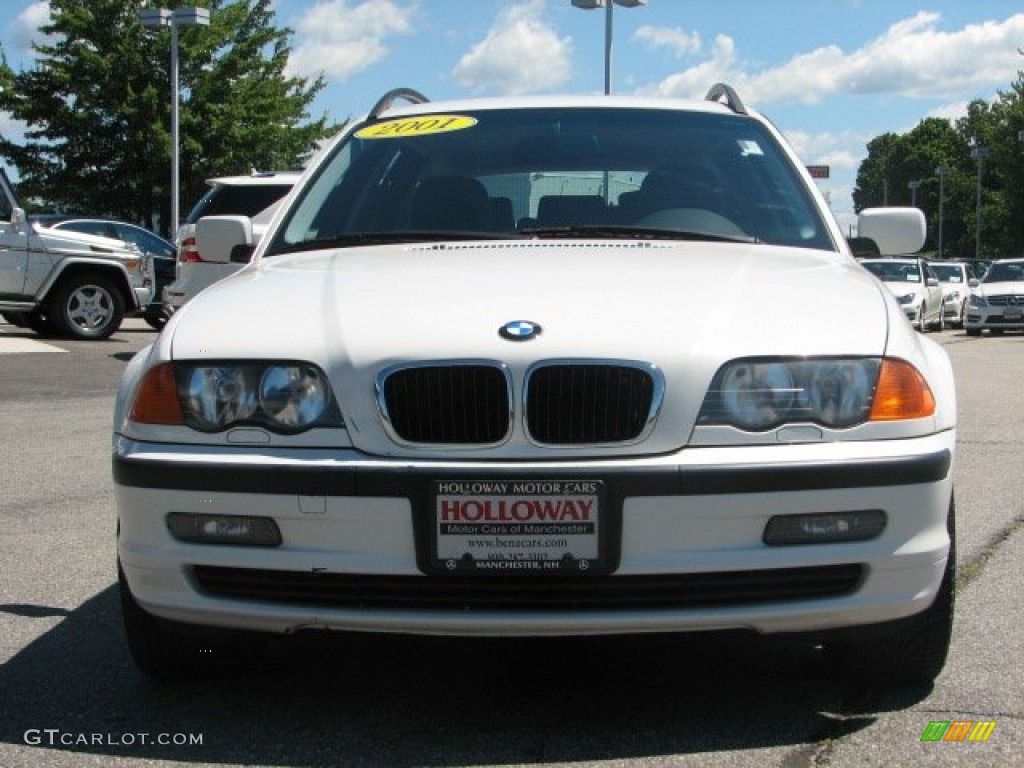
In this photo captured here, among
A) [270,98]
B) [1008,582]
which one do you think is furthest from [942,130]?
[1008,582]

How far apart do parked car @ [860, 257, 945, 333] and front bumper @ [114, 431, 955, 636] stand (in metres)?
22.2

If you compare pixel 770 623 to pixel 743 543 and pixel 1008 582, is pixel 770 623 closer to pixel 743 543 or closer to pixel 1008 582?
pixel 743 543

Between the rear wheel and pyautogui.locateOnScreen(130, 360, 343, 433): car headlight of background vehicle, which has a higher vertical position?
pyautogui.locateOnScreen(130, 360, 343, 433): car headlight of background vehicle

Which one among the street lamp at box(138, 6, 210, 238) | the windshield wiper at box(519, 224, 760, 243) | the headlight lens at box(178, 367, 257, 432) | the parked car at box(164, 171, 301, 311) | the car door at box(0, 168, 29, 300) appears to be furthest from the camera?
the street lamp at box(138, 6, 210, 238)

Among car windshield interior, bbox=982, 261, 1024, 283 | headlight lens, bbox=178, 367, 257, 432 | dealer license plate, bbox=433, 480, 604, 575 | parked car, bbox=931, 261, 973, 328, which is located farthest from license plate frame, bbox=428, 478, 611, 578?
parked car, bbox=931, 261, 973, 328

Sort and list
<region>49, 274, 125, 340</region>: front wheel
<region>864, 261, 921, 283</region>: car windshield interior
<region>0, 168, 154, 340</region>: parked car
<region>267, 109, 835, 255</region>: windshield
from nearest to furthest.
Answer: <region>267, 109, 835, 255</region>: windshield, <region>0, 168, 154, 340</region>: parked car, <region>49, 274, 125, 340</region>: front wheel, <region>864, 261, 921, 283</region>: car windshield interior

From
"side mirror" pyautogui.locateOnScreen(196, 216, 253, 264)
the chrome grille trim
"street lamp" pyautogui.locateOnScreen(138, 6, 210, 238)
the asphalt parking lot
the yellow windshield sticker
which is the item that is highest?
"street lamp" pyautogui.locateOnScreen(138, 6, 210, 238)

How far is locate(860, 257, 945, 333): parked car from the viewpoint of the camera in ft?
84.5

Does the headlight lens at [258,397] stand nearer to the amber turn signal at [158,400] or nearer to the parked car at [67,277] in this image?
the amber turn signal at [158,400]

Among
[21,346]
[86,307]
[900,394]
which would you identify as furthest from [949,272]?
[900,394]

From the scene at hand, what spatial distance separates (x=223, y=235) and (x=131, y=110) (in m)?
34.2

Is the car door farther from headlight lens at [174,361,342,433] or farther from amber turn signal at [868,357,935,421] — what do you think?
amber turn signal at [868,357,935,421]

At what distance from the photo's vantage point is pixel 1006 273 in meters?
28.4

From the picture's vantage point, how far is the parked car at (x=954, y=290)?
31.2 meters
